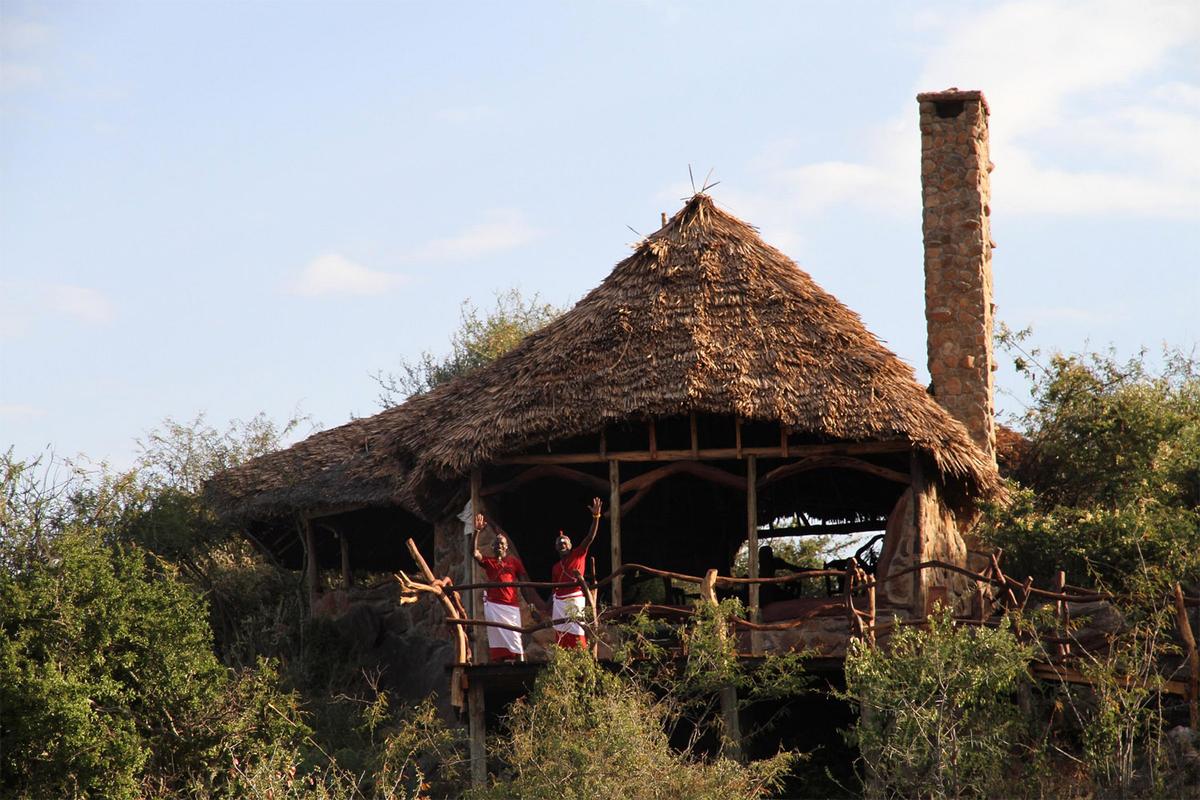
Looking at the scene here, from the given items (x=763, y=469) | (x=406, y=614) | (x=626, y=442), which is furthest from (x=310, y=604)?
(x=763, y=469)

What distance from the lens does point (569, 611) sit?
12.7 meters

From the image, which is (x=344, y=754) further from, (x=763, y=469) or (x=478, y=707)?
(x=763, y=469)

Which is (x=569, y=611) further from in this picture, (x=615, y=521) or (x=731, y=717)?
(x=731, y=717)

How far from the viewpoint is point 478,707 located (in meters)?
13.7

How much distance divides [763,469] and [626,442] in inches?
58.7

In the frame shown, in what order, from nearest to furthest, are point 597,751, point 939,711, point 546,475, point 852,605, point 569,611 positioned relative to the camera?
1. point 597,751
2. point 939,711
3. point 569,611
4. point 852,605
5. point 546,475

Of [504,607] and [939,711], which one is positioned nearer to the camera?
[939,711]

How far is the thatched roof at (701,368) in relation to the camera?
45.2 feet

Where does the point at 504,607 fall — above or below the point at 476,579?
below

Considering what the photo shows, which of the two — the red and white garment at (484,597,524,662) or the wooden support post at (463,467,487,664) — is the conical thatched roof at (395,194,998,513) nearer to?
the wooden support post at (463,467,487,664)

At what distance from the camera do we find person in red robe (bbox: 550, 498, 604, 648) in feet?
42.0

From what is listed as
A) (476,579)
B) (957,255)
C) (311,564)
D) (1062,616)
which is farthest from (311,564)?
(1062,616)

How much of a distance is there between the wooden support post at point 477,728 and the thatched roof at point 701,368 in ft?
5.91

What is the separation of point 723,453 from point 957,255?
411 cm
